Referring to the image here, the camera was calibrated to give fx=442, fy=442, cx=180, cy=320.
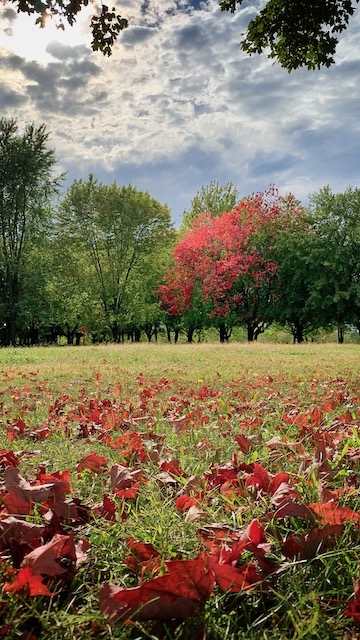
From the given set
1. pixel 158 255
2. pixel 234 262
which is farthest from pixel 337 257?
pixel 158 255

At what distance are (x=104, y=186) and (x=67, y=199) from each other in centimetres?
278

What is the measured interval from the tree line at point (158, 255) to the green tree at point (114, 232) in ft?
0.24

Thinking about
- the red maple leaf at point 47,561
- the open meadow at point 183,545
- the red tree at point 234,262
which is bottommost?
the open meadow at point 183,545

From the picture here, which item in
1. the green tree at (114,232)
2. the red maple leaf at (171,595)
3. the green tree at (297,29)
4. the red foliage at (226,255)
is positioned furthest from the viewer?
the green tree at (114,232)

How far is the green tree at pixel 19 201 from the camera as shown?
26062 millimetres

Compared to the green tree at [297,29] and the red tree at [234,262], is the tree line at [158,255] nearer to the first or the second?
the red tree at [234,262]

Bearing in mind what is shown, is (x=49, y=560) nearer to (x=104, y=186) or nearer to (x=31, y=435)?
(x=31, y=435)

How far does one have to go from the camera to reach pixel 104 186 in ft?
Answer: 102

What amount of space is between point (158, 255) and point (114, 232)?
3.65 meters

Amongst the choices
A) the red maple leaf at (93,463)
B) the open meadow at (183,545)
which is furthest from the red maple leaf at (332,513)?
the red maple leaf at (93,463)

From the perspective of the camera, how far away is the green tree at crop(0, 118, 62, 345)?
26062 millimetres

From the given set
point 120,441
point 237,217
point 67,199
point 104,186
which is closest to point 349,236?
point 237,217

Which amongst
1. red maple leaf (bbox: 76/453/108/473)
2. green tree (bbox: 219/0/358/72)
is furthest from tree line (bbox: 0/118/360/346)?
red maple leaf (bbox: 76/453/108/473)

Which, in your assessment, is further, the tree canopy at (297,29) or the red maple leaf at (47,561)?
the tree canopy at (297,29)
